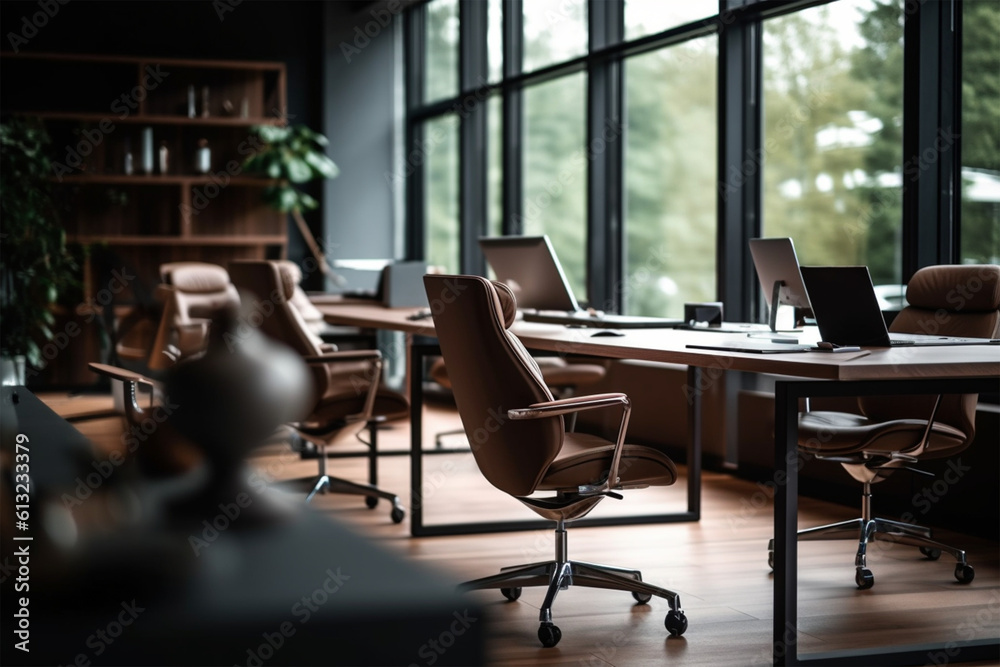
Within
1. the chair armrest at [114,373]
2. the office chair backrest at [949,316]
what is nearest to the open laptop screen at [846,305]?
the office chair backrest at [949,316]

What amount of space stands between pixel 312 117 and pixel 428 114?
125 cm

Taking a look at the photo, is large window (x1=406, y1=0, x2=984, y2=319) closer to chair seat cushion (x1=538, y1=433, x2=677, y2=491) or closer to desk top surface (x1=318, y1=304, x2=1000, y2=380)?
desk top surface (x1=318, y1=304, x2=1000, y2=380)

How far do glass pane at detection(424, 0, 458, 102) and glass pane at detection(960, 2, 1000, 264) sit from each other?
5.23m

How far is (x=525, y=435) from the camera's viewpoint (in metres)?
3.05

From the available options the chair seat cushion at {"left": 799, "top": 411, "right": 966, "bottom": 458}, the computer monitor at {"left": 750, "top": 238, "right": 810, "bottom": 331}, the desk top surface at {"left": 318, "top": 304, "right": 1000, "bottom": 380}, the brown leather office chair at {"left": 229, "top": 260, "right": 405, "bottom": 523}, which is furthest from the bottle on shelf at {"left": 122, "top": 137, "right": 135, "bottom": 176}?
the chair seat cushion at {"left": 799, "top": 411, "right": 966, "bottom": 458}

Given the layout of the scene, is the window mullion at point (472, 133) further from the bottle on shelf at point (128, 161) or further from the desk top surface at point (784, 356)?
the desk top surface at point (784, 356)

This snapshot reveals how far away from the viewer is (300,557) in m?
0.69

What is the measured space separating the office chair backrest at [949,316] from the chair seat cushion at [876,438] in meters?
0.05

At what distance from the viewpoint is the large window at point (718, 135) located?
480 centimetres

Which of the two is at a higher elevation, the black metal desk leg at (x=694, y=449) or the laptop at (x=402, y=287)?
the laptop at (x=402, y=287)

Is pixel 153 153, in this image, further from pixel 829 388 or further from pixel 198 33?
pixel 829 388

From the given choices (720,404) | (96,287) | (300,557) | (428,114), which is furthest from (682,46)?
(300,557)

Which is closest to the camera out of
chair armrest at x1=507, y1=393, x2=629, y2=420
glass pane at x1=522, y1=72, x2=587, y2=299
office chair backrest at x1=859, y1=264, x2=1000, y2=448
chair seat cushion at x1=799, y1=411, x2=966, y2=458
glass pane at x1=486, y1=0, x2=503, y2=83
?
chair armrest at x1=507, y1=393, x2=629, y2=420

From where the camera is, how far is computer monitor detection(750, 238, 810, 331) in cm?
407
